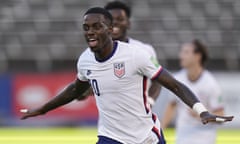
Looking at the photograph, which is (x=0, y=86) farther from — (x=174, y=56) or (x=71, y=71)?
(x=174, y=56)

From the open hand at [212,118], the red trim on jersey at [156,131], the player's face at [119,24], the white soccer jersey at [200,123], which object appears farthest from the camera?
the white soccer jersey at [200,123]

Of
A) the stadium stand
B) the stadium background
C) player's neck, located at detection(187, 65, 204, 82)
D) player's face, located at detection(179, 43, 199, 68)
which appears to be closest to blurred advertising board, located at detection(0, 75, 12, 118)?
the stadium background

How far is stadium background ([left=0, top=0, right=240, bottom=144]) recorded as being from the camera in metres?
16.1

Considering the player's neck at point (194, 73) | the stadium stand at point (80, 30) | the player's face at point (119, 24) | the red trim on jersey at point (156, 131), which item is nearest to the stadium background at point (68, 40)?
the stadium stand at point (80, 30)

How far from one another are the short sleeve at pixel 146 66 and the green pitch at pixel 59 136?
20.4ft

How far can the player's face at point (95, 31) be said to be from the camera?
5.70 meters

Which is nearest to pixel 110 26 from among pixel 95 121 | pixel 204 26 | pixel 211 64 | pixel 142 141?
pixel 142 141

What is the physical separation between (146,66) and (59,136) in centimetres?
805

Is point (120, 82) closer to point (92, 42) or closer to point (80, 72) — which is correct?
point (92, 42)

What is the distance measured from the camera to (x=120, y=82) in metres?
5.79

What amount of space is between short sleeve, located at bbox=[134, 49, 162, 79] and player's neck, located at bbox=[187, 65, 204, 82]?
116 inches

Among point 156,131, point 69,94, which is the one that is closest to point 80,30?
point 69,94

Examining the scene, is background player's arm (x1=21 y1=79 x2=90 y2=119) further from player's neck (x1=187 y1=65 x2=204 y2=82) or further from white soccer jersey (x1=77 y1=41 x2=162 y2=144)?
player's neck (x1=187 y1=65 x2=204 y2=82)

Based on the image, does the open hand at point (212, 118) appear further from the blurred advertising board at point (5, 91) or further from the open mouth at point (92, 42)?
the blurred advertising board at point (5, 91)
